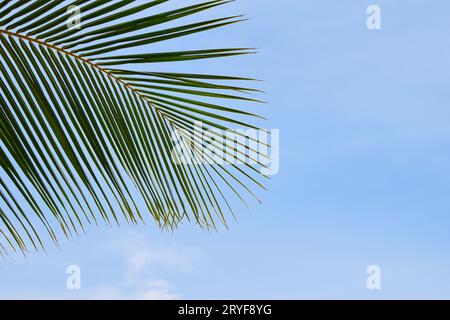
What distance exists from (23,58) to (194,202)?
0.63m

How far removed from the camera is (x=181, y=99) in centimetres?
158

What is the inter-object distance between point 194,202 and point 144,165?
22 cm

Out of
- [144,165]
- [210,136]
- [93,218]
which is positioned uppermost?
[210,136]
